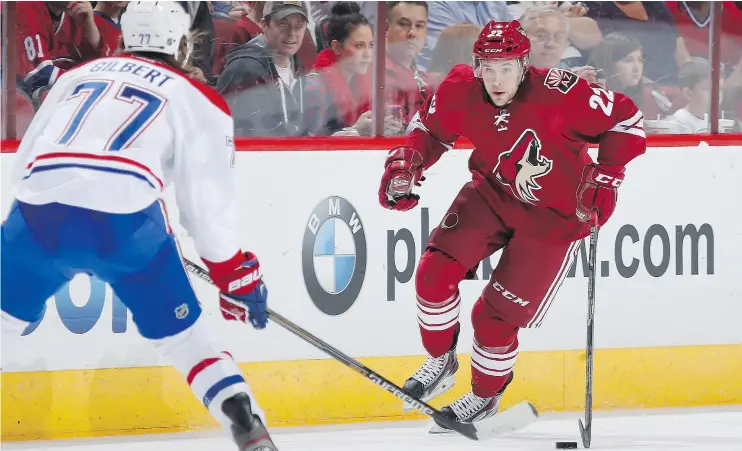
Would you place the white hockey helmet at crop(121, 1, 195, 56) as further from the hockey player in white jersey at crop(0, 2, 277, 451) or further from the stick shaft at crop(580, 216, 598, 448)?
the stick shaft at crop(580, 216, 598, 448)

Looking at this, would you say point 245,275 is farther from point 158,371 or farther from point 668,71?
point 668,71

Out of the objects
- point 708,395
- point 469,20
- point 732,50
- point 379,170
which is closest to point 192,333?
point 379,170

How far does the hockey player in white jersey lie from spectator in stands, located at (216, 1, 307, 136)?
123 cm

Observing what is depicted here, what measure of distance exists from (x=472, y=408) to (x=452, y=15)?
136 centimetres

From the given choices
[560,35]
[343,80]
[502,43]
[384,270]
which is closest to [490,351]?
[384,270]

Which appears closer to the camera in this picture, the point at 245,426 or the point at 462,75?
the point at 245,426

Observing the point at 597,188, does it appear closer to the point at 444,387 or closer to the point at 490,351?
the point at 490,351

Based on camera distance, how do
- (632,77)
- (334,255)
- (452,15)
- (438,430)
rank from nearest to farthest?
(438,430) → (334,255) → (452,15) → (632,77)

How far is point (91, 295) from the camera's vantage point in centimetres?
391

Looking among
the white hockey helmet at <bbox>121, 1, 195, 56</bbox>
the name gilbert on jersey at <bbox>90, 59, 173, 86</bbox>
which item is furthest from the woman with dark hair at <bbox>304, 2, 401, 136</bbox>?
the name gilbert on jersey at <bbox>90, 59, 173, 86</bbox>

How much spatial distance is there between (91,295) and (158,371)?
1.00 feet

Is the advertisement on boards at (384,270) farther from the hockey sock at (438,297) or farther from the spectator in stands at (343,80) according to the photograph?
the hockey sock at (438,297)

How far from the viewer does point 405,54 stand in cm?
440

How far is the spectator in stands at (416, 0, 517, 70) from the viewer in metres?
4.43
